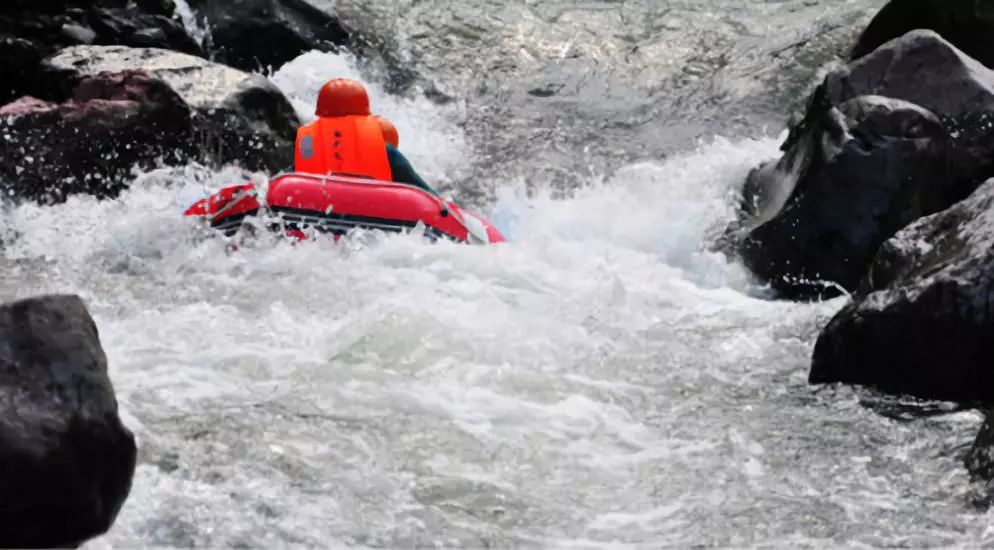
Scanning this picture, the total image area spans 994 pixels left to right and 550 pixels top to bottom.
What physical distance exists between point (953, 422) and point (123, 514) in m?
3.12

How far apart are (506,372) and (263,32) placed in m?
6.61

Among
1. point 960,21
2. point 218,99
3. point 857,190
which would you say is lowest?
point 218,99

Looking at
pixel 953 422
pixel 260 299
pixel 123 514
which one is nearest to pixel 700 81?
pixel 260 299

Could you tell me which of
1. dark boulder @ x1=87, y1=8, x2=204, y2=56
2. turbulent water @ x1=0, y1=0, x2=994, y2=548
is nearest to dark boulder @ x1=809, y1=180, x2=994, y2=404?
turbulent water @ x1=0, y1=0, x2=994, y2=548

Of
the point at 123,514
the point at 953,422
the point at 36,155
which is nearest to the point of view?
the point at 123,514

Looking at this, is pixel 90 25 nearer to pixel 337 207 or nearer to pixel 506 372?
pixel 337 207

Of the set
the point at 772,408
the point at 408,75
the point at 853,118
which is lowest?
the point at 408,75

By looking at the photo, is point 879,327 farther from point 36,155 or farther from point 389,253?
point 36,155

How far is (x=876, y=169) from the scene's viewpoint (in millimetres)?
7277

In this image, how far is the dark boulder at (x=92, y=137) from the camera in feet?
26.9

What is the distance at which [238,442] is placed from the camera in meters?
4.66

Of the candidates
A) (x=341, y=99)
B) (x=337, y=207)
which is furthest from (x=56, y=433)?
(x=341, y=99)

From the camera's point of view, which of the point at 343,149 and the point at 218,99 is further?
the point at 218,99

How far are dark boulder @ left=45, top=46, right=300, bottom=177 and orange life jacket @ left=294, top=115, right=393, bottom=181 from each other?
1091 millimetres
